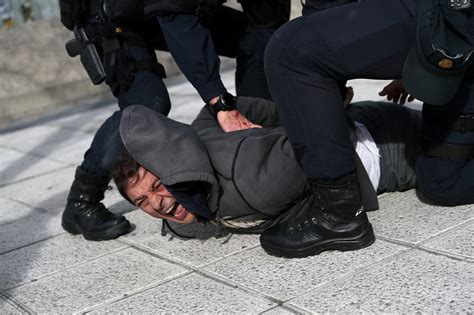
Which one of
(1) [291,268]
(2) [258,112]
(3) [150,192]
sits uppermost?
(2) [258,112]

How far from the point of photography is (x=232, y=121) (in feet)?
10.9

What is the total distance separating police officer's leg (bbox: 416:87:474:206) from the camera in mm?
3180

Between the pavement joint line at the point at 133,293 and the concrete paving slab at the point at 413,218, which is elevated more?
the concrete paving slab at the point at 413,218

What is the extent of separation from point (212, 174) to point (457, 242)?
96 cm

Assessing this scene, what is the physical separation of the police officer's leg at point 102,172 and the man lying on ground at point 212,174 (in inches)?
15.7

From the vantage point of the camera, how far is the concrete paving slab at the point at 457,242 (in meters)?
2.77

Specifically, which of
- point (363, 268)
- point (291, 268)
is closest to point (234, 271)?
point (291, 268)

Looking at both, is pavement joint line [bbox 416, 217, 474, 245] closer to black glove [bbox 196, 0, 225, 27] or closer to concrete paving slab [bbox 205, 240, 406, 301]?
concrete paving slab [bbox 205, 240, 406, 301]

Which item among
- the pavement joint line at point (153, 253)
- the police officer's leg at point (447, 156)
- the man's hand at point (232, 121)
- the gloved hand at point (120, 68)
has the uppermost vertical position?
the gloved hand at point (120, 68)

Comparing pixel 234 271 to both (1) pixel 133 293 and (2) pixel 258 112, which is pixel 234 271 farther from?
(2) pixel 258 112

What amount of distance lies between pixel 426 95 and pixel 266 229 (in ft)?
2.78

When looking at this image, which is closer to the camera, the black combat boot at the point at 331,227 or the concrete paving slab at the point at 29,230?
the black combat boot at the point at 331,227

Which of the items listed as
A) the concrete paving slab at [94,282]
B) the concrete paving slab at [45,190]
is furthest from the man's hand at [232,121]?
the concrete paving slab at [45,190]

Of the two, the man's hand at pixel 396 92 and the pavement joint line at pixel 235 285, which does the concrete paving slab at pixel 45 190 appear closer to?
the pavement joint line at pixel 235 285
